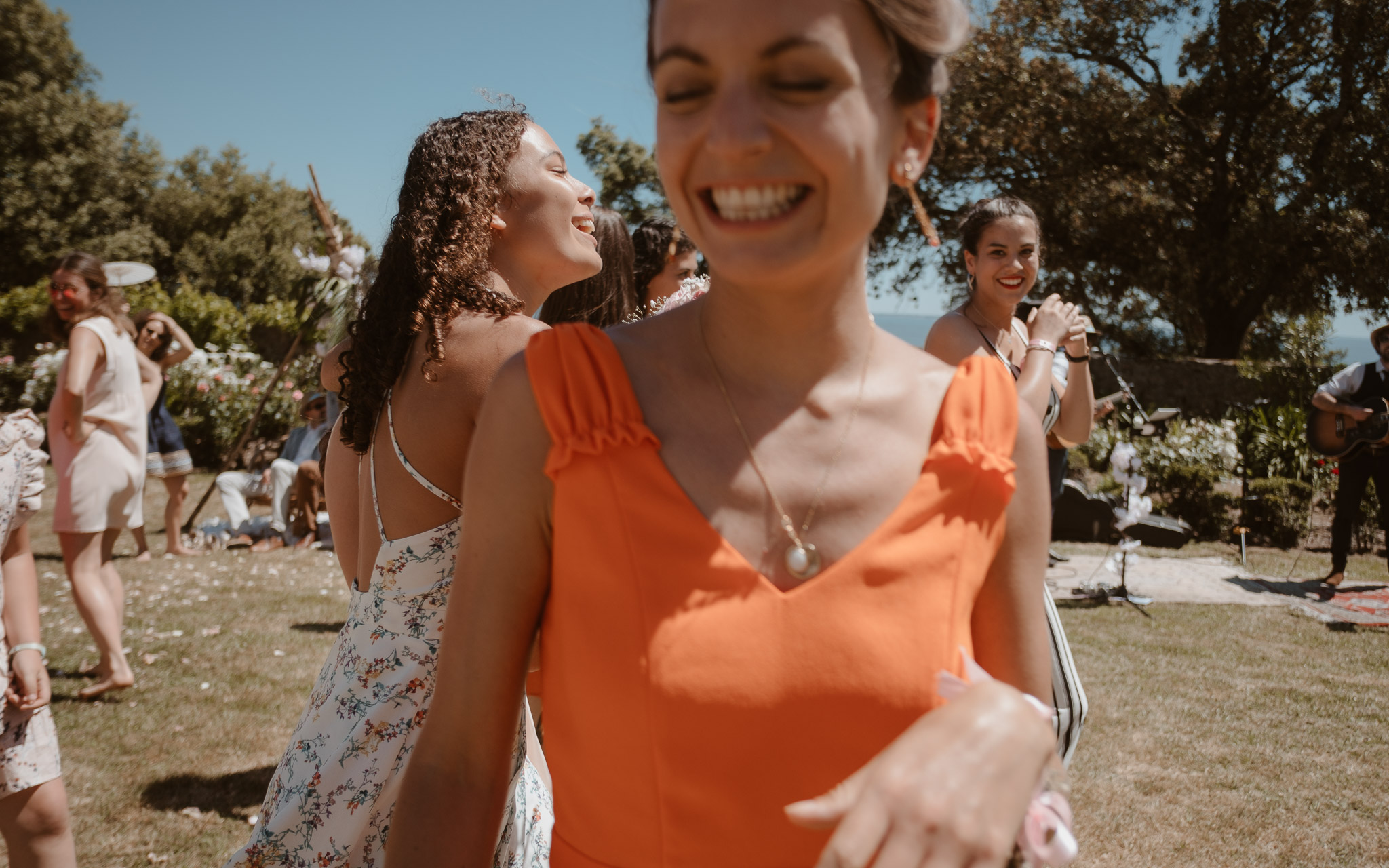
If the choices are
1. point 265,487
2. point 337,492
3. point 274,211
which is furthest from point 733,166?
point 274,211

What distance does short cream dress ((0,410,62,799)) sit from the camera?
2.44 metres

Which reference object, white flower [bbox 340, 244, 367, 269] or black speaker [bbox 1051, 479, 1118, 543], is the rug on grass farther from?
white flower [bbox 340, 244, 367, 269]

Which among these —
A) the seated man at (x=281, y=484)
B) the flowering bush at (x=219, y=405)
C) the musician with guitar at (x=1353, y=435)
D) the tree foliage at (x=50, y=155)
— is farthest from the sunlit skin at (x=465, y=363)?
the tree foliage at (x=50, y=155)

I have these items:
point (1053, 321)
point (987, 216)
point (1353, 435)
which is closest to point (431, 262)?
point (1053, 321)

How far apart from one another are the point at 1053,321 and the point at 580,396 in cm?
276

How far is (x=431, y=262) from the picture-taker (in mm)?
2164

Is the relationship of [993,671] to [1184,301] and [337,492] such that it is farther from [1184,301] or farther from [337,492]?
[1184,301]

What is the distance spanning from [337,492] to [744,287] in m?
1.57

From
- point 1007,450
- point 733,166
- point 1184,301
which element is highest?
point 1184,301

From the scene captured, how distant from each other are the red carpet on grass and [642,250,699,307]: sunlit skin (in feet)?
20.2

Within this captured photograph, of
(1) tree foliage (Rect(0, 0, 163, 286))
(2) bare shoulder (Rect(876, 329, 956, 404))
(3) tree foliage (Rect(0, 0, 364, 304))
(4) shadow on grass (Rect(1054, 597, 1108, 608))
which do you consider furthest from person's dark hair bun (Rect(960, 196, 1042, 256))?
(1) tree foliage (Rect(0, 0, 163, 286))

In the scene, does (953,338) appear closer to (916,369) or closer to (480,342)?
(480,342)

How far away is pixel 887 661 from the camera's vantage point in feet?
3.59

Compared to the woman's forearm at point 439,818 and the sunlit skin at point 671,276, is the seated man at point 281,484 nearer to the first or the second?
the sunlit skin at point 671,276
